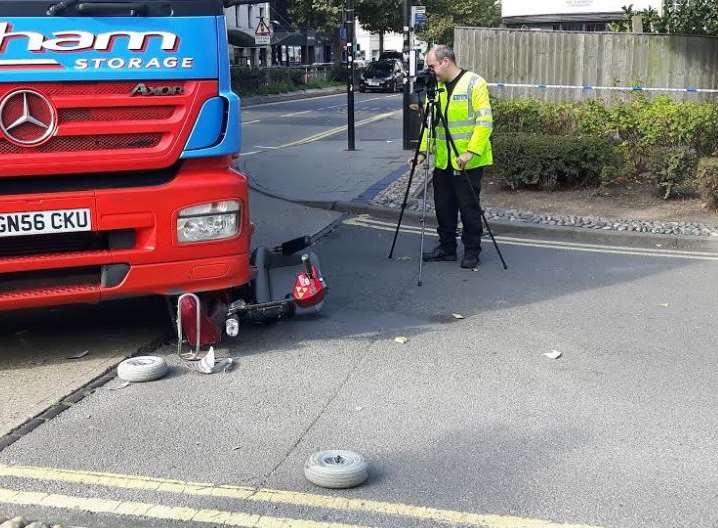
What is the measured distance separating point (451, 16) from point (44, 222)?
2381 inches

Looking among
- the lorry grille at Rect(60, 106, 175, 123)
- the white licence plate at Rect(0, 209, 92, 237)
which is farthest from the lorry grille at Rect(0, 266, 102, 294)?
the lorry grille at Rect(60, 106, 175, 123)

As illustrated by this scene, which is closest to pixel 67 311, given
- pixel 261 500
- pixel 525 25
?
pixel 261 500

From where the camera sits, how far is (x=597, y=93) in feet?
50.2

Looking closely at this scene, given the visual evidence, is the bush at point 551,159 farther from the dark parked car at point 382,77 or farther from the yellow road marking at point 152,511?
the dark parked car at point 382,77

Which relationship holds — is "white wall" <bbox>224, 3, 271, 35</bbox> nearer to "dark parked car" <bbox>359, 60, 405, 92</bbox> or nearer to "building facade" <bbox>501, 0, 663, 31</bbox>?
"dark parked car" <bbox>359, 60, 405, 92</bbox>

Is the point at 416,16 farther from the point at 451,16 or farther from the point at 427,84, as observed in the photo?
the point at 451,16

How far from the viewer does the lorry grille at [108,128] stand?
489 cm

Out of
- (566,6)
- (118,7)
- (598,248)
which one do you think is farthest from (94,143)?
(566,6)

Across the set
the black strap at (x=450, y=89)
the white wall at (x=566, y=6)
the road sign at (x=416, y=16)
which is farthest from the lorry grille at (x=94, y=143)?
the white wall at (x=566, y=6)

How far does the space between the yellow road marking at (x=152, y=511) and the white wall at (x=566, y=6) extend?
60.9 feet

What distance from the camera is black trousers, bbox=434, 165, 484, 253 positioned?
8031mm

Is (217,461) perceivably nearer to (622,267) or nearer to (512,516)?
(512,516)

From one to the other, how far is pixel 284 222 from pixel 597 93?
7.39 metres

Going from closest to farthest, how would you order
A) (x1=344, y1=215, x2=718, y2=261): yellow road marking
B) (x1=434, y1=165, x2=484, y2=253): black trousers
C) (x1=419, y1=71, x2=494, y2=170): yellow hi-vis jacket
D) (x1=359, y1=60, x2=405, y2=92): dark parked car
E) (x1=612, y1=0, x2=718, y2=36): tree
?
1. (x1=419, y1=71, x2=494, y2=170): yellow hi-vis jacket
2. (x1=434, y1=165, x2=484, y2=253): black trousers
3. (x1=344, y1=215, x2=718, y2=261): yellow road marking
4. (x1=612, y1=0, x2=718, y2=36): tree
5. (x1=359, y1=60, x2=405, y2=92): dark parked car
